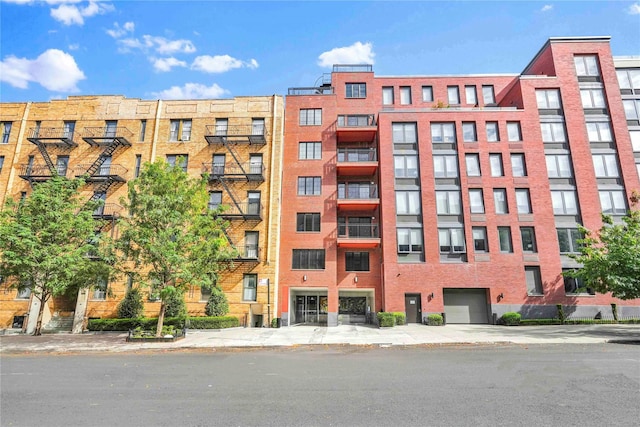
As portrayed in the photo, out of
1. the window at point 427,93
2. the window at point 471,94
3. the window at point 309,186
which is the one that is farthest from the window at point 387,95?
the window at point 309,186

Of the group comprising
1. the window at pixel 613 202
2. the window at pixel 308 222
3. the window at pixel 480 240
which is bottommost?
the window at pixel 480 240

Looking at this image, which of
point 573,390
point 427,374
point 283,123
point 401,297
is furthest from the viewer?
point 283,123

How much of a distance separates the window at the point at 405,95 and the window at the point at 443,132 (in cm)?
554

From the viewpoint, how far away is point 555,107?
28.6 meters

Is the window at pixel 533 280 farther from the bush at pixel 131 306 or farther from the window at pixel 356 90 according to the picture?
the bush at pixel 131 306

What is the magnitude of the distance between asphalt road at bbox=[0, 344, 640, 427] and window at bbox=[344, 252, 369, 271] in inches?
587

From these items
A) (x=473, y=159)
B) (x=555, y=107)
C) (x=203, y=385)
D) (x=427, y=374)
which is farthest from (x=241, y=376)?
(x=555, y=107)

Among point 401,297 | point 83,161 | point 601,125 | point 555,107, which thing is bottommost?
point 401,297

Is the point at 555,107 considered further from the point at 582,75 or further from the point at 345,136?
the point at 345,136

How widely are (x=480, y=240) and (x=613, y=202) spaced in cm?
1105

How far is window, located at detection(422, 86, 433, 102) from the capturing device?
110ft

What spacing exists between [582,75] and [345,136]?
840 inches

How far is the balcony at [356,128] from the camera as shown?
29391 mm

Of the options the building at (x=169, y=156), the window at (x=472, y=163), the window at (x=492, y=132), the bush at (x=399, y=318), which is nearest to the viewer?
the bush at (x=399, y=318)
